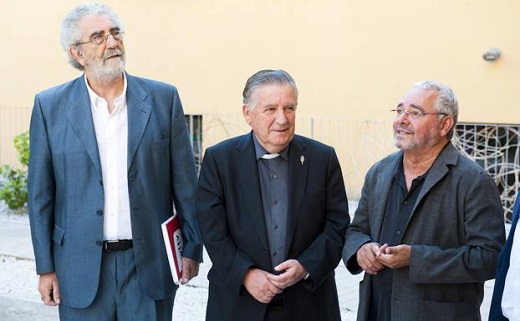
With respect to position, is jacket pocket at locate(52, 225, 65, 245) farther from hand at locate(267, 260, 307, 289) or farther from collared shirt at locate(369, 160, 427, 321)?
collared shirt at locate(369, 160, 427, 321)

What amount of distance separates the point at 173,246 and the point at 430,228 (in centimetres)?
122

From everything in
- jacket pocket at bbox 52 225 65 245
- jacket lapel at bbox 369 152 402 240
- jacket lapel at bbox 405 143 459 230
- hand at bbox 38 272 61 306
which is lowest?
hand at bbox 38 272 61 306

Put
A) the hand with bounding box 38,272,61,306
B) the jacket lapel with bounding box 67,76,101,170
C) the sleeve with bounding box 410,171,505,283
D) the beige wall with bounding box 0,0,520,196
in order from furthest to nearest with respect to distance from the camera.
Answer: the beige wall with bounding box 0,0,520,196 → the hand with bounding box 38,272,61,306 → the jacket lapel with bounding box 67,76,101,170 → the sleeve with bounding box 410,171,505,283

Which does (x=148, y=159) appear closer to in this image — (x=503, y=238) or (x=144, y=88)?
(x=144, y=88)

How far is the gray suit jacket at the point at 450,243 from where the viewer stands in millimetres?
3541

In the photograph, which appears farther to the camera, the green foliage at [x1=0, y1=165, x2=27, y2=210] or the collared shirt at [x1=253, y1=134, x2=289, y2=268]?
the green foliage at [x1=0, y1=165, x2=27, y2=210]

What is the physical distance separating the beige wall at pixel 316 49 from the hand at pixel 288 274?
5933mm

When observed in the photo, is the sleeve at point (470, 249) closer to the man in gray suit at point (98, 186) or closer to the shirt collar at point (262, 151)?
the shirt collar at point (262, 151)

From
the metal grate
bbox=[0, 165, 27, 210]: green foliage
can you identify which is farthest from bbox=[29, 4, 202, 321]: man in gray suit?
bbox=[0, 165, 27, 210]: green foliage

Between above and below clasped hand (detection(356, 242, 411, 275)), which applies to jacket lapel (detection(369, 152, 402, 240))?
above

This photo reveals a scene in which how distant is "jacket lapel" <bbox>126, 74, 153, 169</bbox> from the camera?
3.93 meters

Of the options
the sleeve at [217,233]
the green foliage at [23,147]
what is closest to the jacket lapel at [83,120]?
the sleeve at [217,233]

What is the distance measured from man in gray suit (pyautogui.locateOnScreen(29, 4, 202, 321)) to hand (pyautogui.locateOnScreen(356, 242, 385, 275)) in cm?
84

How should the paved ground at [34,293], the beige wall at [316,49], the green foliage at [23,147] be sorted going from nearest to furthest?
the paved ground at [34,293] → the beige wall at [316,49] → the green foliage at [23,147]
